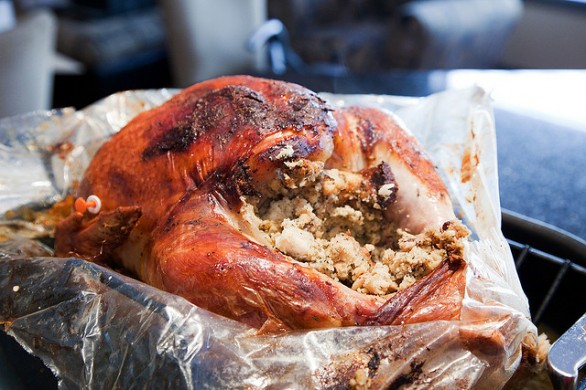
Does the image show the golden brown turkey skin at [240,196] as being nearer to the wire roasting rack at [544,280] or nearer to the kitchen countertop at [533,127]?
the wire roasting rack at [544,280]

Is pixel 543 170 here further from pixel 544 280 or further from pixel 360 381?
pixel 360 381

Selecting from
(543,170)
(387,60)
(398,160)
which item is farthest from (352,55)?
(398,160)

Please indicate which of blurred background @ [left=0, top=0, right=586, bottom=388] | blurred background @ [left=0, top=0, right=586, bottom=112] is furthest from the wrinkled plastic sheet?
blurred background @ [left=0, top=0, right=586, bottom=112]

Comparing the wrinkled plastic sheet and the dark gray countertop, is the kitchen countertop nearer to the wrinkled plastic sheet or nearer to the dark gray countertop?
the dark gray countertop

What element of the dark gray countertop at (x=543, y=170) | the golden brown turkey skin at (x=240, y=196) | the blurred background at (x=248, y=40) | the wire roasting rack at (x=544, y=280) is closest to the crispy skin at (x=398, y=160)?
the golden brown turkey skin at (x=240, y=196)

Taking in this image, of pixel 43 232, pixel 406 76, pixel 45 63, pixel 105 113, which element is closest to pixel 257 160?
pixel 43 232

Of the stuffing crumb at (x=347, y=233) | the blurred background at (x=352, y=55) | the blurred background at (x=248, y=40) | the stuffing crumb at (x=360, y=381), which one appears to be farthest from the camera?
the blurred background at (x=248, y=40)
